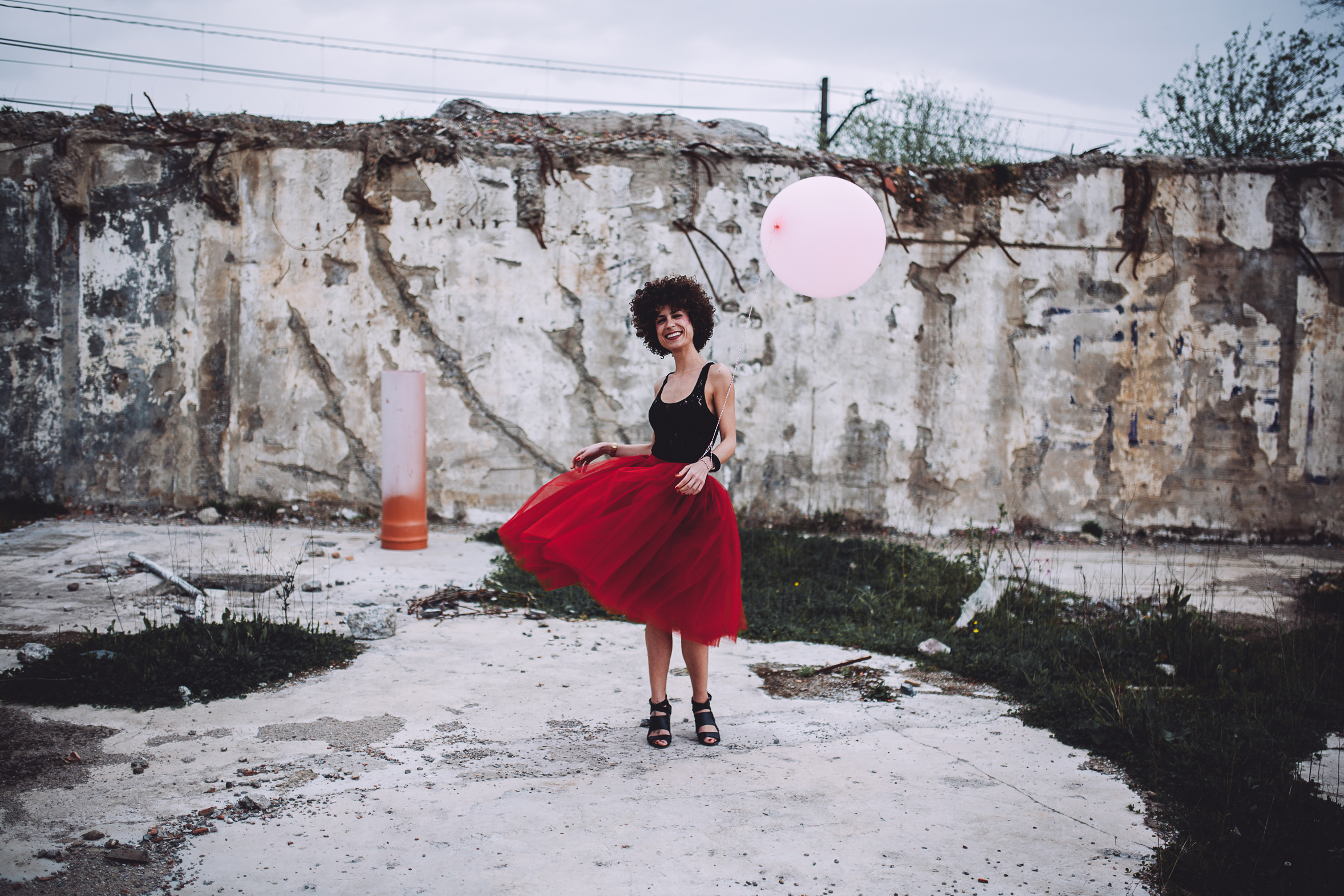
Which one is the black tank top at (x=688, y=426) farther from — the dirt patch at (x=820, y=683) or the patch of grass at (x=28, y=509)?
the patch of grass at (x=28, y=509)

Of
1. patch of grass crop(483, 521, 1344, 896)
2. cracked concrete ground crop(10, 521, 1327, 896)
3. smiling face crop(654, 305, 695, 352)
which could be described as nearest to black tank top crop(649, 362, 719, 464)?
smiling face crop(654, 305, 695, 352)

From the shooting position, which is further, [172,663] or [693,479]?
[172,663]

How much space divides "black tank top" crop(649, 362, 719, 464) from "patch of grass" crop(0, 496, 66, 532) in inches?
248

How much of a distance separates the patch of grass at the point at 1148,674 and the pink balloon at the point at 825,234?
6.50 ft

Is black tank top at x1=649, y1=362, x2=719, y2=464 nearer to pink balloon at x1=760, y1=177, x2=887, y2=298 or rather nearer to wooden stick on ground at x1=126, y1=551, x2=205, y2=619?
pink balloon at x1=760, y1=177, x2=887, y2=298

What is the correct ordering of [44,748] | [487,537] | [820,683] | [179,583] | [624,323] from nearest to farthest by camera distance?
[44,748] < [820,683] < [179,583] < [487,537] < [624,323]

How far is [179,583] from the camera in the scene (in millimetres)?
4922

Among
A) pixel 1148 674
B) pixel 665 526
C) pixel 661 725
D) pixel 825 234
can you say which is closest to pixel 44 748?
pixel 661 725

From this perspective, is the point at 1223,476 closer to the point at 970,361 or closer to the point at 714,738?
the point at 970,361

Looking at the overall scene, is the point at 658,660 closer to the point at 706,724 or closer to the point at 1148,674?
the point at 706,724

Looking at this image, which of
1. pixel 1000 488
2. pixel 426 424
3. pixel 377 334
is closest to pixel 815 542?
pixel 1000 488

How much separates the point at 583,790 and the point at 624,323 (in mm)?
5313

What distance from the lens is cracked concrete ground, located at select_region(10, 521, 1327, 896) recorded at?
2275 millimetres

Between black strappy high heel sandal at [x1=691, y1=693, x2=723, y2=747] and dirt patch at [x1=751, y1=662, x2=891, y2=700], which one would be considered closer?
black strappy high heel sandal at [x1=691, y1=693, x2=723, y2=747]
